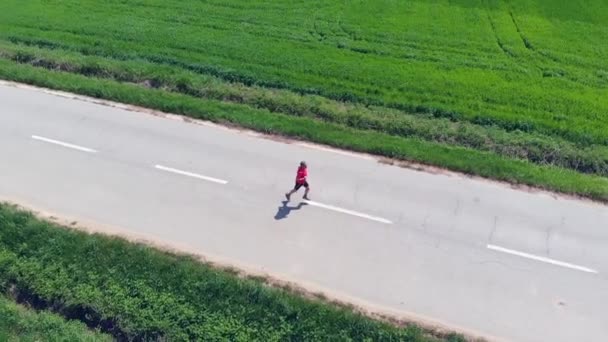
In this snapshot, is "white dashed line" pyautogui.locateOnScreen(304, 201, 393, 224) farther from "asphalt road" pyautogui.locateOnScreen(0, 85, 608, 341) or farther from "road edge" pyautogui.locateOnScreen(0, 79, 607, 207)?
"road edge" pyautogui.locateOnScreen(0, 79, 607, 207)

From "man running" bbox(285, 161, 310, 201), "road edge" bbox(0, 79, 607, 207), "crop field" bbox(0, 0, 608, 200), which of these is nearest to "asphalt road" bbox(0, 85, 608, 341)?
"road edge" bbox(0, 79, 607, 207)

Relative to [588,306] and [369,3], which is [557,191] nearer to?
[588,306]

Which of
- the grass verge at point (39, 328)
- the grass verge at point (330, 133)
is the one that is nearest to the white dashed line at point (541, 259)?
the grass verge at point (330, 133)

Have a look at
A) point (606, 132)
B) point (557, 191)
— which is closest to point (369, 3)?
point (606, 132)

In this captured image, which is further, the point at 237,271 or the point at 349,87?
the point at 349,87

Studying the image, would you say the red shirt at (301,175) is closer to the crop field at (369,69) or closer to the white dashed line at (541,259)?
the crop field at (369,69)

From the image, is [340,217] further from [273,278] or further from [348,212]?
[273,278]
